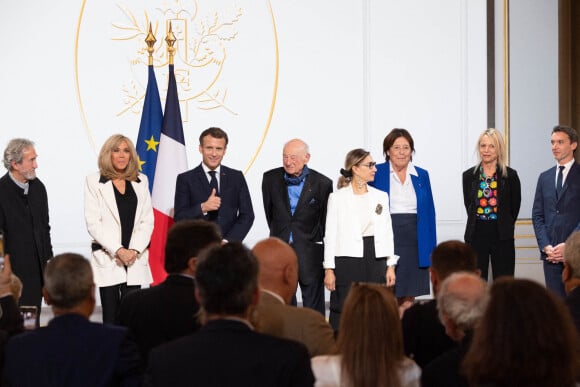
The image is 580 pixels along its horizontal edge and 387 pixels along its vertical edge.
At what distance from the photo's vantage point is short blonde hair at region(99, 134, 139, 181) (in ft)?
18.8

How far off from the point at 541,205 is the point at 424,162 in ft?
5.95

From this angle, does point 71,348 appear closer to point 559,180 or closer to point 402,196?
point 402,196

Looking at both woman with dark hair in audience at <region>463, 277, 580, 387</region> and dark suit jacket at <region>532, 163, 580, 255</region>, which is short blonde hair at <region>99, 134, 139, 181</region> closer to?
dark suit jacket at <region>532, 163, 580, 255</region>

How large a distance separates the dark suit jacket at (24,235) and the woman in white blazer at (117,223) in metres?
0.37

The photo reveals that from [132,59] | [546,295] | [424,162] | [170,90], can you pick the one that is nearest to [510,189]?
[424,162]

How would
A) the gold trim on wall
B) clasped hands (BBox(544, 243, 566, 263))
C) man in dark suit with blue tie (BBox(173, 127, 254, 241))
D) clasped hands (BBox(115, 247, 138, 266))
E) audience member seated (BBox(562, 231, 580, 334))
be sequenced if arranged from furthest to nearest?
the gold trim on wall, clasped hands (BBox(544, 243, 566, 263)), man in dark suit with blue tie (BBox(173, 127, 254, 241)), clasped hands (BBox(115, 247, 138, 266)), audience member seated (BBox(562, 231, 580, 334))

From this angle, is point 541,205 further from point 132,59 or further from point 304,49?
point 132,59

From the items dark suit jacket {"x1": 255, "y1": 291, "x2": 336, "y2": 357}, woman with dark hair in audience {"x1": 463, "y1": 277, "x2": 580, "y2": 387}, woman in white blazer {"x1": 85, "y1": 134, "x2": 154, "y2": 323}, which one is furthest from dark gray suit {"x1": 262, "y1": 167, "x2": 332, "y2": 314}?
woman with dark hair in audience {"x1": 463, "y1": 277, "x2": 580, "y2": 387}

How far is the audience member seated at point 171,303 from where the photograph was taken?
3.29m

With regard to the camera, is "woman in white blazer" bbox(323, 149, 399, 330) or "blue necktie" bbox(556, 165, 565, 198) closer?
"woman in white blazer" bbox(323, 149, 399, 330)

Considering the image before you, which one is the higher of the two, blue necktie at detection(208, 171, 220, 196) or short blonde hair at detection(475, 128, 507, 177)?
short blonde hair at detection(475, 128, 507, 177)

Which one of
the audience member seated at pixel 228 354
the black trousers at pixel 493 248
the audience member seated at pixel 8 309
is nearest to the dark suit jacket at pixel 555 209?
the black trousers at pixel 493 248

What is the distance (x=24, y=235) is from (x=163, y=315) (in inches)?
113

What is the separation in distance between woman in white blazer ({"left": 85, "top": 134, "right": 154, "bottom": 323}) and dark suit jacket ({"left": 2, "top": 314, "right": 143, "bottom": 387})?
299 centimetres
